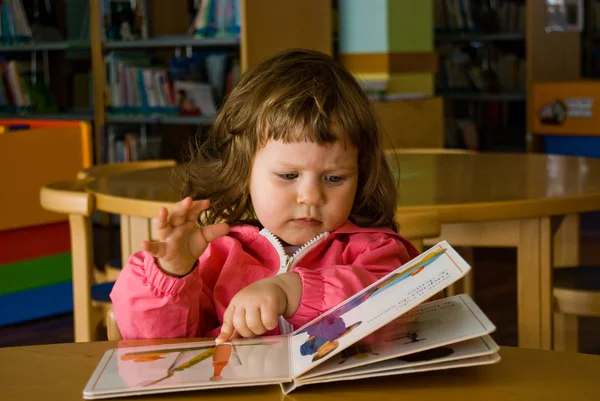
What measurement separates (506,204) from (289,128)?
32.5 inches

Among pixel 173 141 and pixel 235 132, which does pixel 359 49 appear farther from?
pixel 235 132

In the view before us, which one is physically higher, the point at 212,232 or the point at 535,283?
the point at 212,232

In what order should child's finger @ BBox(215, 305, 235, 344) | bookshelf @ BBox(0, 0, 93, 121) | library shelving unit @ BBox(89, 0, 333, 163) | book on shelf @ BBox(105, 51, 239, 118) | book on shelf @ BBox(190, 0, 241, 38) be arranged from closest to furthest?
1. child's finger @ BBox(215, 305, 235, 344)
2. library shelving unit @ BBox(89, 0, 333, 163)
3. book on shelf @ BBox(190, 0, 241, 38)
4. book on shelf @ BBox(105, 51, 239, 118)
5. bookshelf @ BBox(0, 0, 93, 121)

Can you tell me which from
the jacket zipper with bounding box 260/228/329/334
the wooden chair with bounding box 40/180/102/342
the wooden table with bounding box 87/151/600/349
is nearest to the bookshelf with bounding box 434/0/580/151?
the wooden table with bounding box 87/151/600/349

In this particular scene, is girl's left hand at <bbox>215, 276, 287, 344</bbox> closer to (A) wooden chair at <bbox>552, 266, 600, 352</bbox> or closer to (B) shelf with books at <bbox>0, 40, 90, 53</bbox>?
(A) wooden chair at <bbox>552, 266, 600, 352</bbox>

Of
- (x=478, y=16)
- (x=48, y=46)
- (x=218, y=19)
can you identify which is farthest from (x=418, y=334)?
(x=478, y=16)

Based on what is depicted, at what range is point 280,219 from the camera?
4.11ft

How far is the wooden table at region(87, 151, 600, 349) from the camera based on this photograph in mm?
1962

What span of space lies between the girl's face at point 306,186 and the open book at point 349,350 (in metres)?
0.25

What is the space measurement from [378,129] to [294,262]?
21 cm

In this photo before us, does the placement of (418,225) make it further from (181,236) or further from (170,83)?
(170,83)

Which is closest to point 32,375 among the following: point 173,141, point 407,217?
point 407,217

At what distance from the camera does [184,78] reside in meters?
5.45

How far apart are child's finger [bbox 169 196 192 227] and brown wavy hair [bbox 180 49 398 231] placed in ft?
0.73
